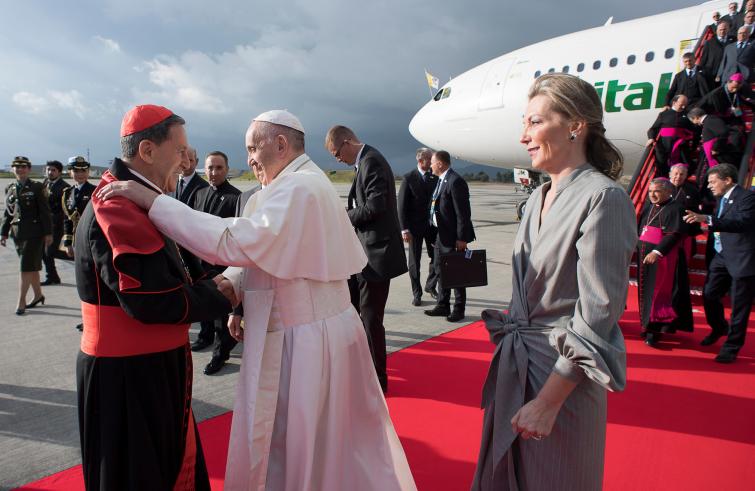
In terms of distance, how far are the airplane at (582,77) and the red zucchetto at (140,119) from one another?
31.3 feet

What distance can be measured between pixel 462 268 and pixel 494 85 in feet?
28.5

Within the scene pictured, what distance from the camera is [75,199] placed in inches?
211

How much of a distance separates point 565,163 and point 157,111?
1.48 metres

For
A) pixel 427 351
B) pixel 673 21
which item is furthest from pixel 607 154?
pixel 673 21

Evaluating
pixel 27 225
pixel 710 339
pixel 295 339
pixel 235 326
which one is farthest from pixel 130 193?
pixel 27 225

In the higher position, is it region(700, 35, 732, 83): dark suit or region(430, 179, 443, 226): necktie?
region(700, 35, 732, 83): dark suit

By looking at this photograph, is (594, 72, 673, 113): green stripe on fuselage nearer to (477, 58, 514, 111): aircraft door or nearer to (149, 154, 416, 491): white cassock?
(477, 58, 514, 111): aircraft door

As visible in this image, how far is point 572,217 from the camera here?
133cm

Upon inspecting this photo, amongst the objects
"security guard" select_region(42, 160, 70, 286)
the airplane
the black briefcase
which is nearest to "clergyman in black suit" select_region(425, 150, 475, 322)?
the black briefcase

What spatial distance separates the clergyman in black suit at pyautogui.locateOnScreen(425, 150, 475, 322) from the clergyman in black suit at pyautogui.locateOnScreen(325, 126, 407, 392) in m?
1.90

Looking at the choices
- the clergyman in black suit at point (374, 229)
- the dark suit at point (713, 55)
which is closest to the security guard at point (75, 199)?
the clergyman in black suit at point (374, 229)

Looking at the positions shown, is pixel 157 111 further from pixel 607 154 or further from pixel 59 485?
pixel 59 485

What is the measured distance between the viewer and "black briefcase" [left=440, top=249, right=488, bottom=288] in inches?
188

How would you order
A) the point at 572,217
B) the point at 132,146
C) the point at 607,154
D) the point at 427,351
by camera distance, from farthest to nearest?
1. the point at 427,351
2. the point at 132,146
3. the point at 607,154
4. the point at 572,217
